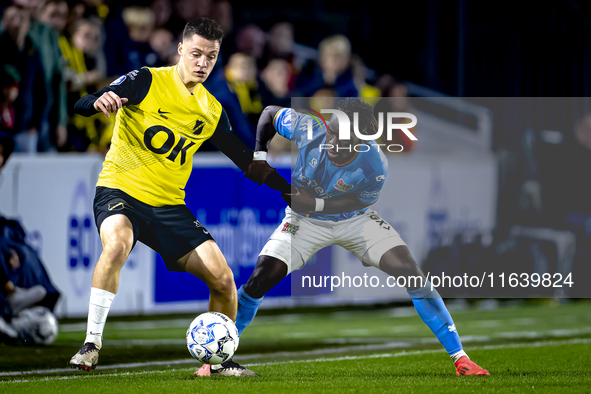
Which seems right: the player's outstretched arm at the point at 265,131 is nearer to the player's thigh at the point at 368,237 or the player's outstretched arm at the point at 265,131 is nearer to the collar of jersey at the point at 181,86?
the collar of jersey at the point at 181,86

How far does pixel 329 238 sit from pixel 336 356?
1411mm

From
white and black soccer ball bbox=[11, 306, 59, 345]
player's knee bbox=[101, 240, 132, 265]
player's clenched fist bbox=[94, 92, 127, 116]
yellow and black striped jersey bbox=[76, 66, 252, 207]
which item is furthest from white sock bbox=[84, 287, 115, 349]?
white and black soccer ball bbox=[11, 306, 59, 345]

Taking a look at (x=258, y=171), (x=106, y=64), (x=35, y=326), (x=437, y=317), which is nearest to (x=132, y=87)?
(x=258, y=171)

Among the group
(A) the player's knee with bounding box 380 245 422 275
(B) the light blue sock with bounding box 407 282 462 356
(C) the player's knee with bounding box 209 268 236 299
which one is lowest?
(B) the light blue sock with bounding box 407 282 462 356

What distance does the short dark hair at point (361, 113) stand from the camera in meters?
6.55

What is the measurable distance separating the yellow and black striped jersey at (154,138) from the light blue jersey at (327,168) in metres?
0.85

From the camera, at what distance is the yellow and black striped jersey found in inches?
232

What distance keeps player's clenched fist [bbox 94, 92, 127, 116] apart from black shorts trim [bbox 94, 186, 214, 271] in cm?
70

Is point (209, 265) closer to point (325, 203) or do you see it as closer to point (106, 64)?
point (325, 203)

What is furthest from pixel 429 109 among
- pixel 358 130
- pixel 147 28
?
pixel 358 130

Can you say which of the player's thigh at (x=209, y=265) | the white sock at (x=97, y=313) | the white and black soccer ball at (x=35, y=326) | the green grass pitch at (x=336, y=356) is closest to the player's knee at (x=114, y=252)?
the white sock at (x=97, y=313)

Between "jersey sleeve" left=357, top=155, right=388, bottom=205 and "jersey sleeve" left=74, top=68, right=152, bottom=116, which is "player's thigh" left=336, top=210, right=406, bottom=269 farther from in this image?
"jersey sleeve" left=74, top=68, right=152, bottom=116

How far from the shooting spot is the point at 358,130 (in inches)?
257

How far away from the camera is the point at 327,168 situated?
663cm
